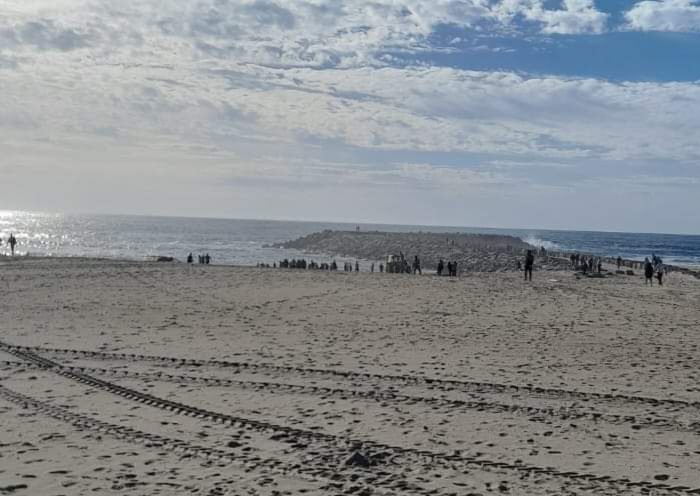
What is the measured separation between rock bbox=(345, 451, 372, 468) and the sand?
0.03m

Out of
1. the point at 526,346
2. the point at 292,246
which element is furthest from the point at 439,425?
the point at 292,246

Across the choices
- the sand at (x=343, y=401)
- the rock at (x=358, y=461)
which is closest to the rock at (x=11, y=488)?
the sand at (x=343, y=401)

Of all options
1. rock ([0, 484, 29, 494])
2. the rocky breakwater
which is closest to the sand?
rock ([0, 484, 29, 494])

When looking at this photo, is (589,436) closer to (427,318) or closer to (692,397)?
(692,397)

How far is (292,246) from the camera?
87875 millimetres

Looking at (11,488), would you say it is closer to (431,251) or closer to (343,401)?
(343,401)

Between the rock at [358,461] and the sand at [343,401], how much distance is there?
0.03 metres

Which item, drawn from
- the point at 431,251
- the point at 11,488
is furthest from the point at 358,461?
the point at 431,251

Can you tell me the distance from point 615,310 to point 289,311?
1004cm

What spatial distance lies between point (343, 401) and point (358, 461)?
7.72 feet

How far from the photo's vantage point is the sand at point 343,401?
616 cm

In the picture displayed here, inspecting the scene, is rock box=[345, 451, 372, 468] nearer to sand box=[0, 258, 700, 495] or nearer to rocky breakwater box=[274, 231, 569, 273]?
sand box=[0, 258, 700, 495]

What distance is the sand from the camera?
6.16 metres

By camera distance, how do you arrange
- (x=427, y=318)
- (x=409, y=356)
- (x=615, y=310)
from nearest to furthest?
(x=409, y=356), (x=427, y=318), (x=615, y=310)
